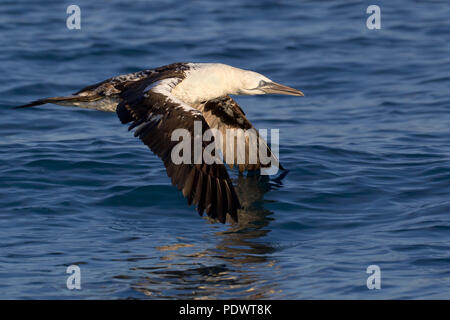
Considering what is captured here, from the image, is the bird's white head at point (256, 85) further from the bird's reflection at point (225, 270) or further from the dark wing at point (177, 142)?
the bird's reflection at point (225, 270)

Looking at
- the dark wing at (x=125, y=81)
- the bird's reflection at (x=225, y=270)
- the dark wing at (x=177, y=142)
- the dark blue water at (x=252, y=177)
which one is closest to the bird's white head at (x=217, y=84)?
the dark wing at (x=125, y=81)

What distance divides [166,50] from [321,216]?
7864 mm

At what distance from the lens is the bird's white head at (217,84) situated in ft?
28.6

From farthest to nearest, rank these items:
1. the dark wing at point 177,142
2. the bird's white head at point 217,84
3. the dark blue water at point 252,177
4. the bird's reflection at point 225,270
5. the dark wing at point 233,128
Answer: the dark wing at point 233,128 < the bird's white head at point 217,84 < the dark wing at point 177,142 < the dark blue water at point 252,177 < the bird's reflection at point 225,270

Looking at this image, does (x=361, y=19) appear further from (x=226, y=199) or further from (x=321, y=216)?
(x=226, y=199)

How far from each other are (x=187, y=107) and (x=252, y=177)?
2470 mm

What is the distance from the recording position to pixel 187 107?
7.67m

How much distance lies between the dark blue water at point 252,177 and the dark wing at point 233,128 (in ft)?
0.82

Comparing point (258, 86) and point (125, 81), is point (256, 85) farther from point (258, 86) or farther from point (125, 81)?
point (125, 81)

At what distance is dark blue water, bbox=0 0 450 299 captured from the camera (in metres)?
6.95

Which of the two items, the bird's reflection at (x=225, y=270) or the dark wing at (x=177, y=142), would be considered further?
the dark wing at (x=177, y=142)

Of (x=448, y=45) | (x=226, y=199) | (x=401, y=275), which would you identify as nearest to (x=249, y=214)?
(x=226, y=199)

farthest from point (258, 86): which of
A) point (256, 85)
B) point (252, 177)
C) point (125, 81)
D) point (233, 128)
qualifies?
point (125, 81)

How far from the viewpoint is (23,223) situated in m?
8.19
